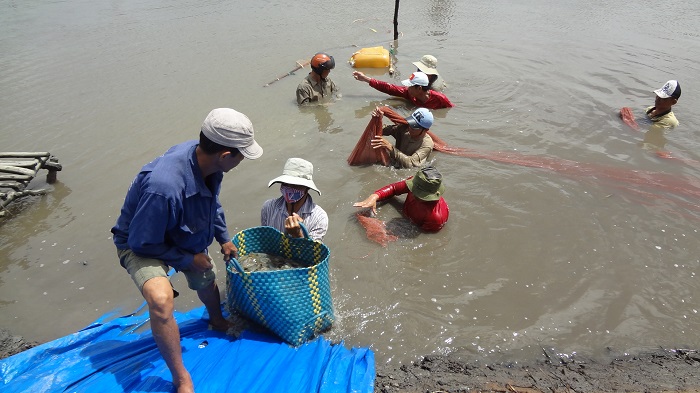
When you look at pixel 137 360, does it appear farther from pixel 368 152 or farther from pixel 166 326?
pixel 368 152

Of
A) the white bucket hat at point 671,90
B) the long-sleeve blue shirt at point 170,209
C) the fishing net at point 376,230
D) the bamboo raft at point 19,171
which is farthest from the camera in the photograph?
the white bucket hat at point 671,90

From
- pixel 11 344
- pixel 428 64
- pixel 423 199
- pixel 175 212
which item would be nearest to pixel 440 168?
pixel 423 199

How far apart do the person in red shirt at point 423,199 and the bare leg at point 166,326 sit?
2325 millimetres

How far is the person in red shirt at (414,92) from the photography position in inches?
278

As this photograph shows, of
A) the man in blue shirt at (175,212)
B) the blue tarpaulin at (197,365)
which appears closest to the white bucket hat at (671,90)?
the blue tarpaulin at (197,365)

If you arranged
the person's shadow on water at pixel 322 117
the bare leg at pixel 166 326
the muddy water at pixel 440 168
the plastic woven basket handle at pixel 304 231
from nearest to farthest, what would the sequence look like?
the bare leg at pixel 166 326
the plastic woven basket handle at pixel 304 231
the muddy water at pixel 440 168
the person's shadow on water at pixel 322 117

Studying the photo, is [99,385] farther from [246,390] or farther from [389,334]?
[389,334]

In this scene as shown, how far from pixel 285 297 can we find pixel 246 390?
60 cm

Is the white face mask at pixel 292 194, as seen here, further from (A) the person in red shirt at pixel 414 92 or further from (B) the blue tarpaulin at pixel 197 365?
(A) the person in red shirt at pixel 414 92

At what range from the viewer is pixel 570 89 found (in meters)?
8.80

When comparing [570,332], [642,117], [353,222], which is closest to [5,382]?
[353,222]

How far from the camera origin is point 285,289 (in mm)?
2875

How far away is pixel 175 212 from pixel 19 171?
4.04 meters

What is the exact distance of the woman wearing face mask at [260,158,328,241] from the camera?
334cm
